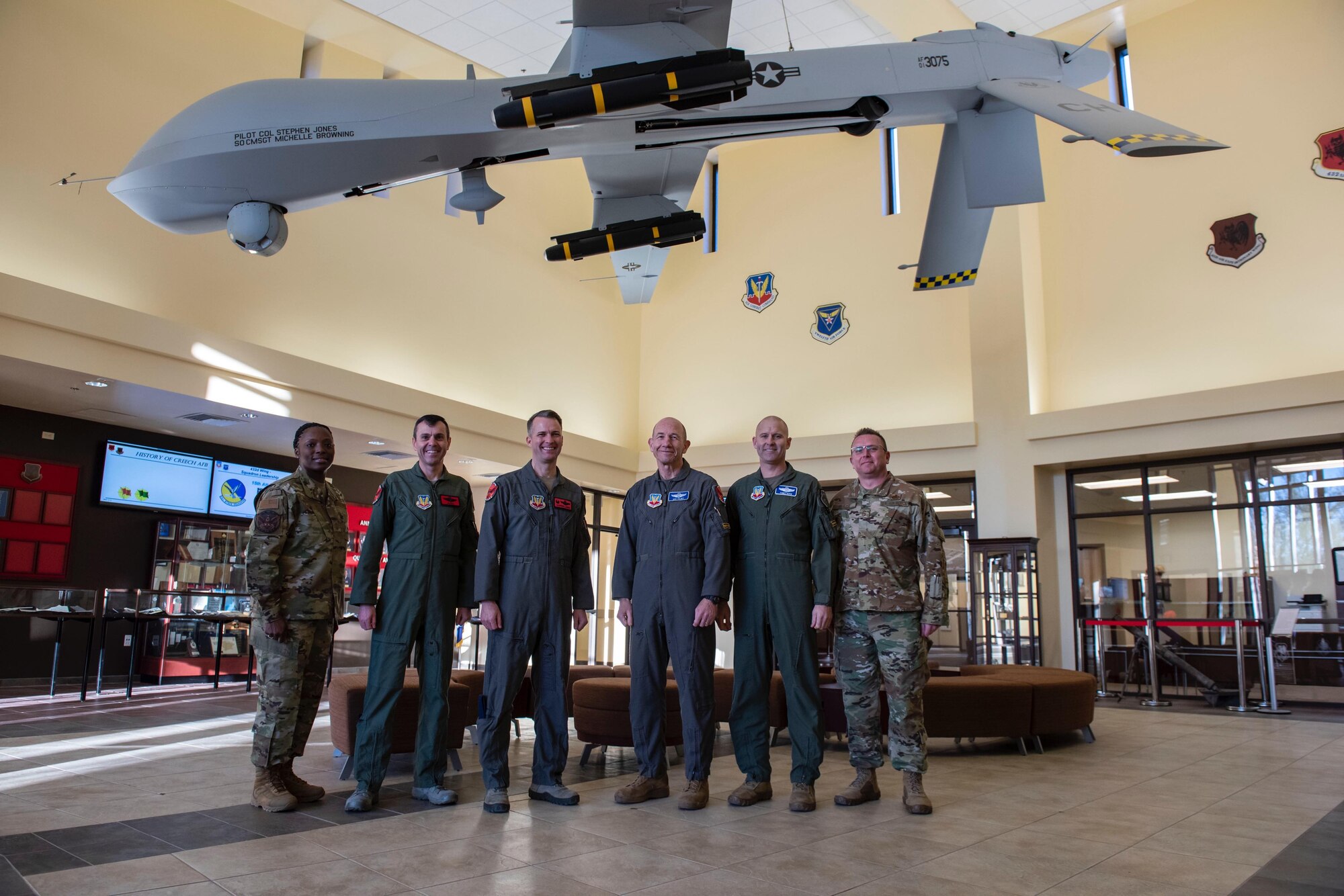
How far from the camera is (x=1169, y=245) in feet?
33.9

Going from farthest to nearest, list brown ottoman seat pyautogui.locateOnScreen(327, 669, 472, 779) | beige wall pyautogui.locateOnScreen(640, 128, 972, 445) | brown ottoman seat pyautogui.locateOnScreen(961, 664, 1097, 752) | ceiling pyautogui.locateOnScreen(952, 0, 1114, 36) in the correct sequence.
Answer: beige wall pyautogui.locateOnScreen(640, 128, 972, 445), ceiling pyautogui.locateOnScreen(952, 0, 1114, 36), brown ottoman seat pyautogui.locateOnScreen(961, 664, 1097, 752), brown ottoman seat pyautogui.locateOnScreen(327, 669, 472, 779)

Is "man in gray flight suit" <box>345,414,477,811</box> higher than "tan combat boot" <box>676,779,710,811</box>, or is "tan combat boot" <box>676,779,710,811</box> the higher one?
"man in gray flight suit" <box>345,414,477,811</box>

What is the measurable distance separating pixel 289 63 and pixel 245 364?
3.91m

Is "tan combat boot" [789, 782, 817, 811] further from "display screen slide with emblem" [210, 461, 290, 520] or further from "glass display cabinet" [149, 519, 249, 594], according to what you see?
"display screen slide with emblem" [210, 461, 290, 520]

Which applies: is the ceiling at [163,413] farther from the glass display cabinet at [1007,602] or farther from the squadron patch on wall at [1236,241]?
the squadron patch on wall at [1236,241]

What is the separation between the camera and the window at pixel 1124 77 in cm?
1083

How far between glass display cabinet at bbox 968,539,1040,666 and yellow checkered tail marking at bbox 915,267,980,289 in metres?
4.91

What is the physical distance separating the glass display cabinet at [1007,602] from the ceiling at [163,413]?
6152 millimetres

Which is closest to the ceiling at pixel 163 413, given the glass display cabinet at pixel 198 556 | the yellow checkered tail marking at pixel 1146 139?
the glass display cabinet at pixel 198 556

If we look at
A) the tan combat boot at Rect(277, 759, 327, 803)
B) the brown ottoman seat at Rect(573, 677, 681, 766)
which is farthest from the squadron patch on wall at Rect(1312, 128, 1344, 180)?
the tan combat boot at Rect(277, 759, 327, 803)

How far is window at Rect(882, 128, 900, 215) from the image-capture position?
1236 centimetres

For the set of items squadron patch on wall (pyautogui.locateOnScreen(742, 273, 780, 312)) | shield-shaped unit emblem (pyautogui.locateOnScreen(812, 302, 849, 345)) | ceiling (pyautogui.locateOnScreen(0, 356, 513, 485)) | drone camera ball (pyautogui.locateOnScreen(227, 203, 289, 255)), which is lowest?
ceiling (pyautogui.locateOnScreen(0, 356, 513, 485))

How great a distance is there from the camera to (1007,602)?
33.6 feet

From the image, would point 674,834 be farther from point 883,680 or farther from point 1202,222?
point 1202,222
